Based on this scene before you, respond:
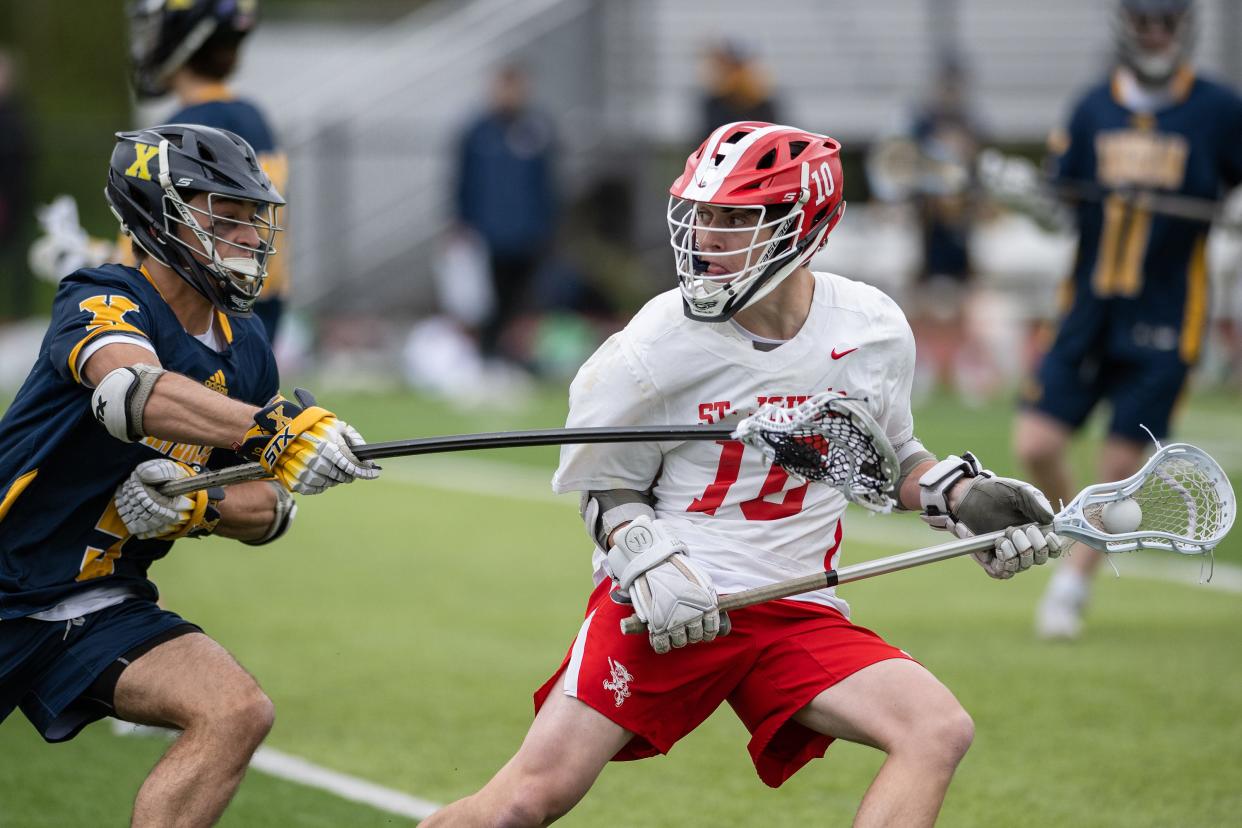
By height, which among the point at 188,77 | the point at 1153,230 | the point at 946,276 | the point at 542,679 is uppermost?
the point at 188,77

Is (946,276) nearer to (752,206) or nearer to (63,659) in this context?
(752,206)

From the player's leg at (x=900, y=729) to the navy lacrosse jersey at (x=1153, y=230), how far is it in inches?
162

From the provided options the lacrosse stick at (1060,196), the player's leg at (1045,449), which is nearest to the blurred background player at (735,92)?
the lacrosse stick at (1060,196)

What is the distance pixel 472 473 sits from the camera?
13.4m

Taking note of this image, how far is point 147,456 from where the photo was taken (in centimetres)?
444

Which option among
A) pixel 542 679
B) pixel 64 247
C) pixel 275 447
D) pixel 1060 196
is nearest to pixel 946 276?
pixel 1060 196

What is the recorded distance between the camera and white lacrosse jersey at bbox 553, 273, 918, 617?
13.8ft

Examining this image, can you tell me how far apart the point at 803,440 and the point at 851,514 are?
7229mm

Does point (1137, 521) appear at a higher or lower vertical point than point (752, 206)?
lower

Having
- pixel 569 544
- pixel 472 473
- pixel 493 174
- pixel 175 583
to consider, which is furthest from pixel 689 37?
pixel 175 583

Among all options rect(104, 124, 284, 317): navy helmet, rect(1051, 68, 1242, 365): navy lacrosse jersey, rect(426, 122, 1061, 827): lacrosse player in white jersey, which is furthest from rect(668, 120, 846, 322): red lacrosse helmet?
rect(1051, 68, 1242, 365): navy lacrosse jersey

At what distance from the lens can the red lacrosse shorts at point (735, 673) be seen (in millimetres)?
4125

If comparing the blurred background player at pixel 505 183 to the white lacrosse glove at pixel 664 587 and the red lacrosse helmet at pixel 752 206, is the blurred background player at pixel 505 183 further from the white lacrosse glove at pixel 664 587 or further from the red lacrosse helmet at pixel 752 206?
the white lacrosse glove at pixel 664 587

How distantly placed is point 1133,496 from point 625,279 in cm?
1679
